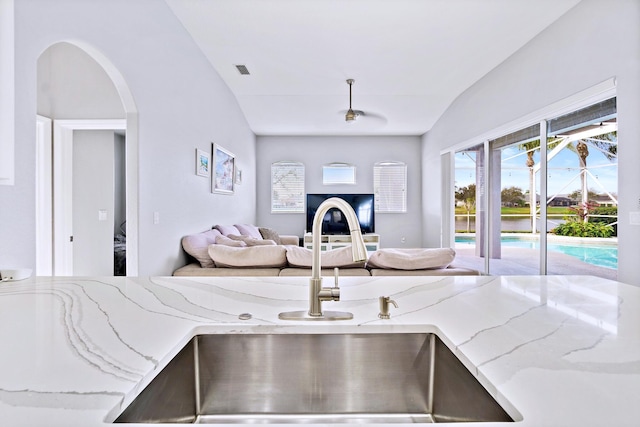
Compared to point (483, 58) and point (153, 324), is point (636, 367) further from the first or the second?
point (483, 58)

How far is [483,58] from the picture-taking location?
3.87m

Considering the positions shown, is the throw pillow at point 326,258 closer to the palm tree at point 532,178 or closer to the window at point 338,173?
the palm tree at point 532,178

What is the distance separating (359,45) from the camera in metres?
3.54

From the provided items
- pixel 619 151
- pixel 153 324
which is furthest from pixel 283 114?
pixel 153 324

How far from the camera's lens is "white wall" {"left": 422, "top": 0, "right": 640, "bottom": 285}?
2.35 m

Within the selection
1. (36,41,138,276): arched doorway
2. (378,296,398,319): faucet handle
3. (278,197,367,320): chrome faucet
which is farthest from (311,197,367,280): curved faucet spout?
(36,41,138,276): arched doorway

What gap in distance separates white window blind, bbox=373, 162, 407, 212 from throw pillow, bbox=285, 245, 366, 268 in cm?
465

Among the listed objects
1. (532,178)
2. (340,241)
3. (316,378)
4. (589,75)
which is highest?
(589,75)

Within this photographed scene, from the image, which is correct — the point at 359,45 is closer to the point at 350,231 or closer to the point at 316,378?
the point at 350,231

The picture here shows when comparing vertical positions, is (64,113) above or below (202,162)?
above

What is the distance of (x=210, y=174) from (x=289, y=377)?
11.3 ft

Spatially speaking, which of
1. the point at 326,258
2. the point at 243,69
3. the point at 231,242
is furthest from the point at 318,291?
the point at 243,69

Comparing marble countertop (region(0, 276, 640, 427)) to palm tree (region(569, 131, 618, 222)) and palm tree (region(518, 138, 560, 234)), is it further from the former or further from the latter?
palm tree (region(518, 138, 560, 234))

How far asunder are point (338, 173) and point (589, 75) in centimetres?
480
